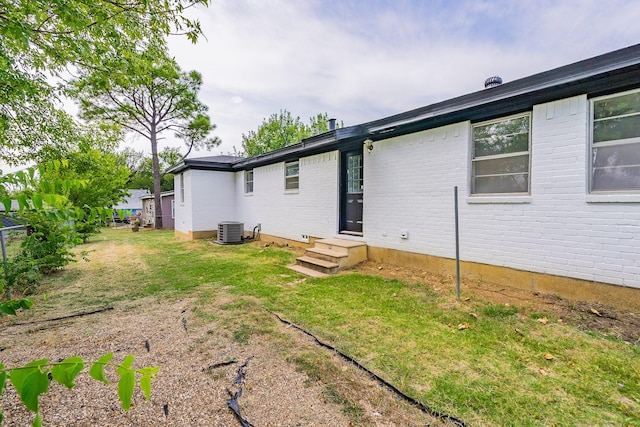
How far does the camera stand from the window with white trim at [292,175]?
370 inches

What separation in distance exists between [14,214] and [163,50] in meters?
3.54

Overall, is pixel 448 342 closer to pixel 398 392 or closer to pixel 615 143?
pixel 398 392

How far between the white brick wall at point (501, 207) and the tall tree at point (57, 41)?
4.35m

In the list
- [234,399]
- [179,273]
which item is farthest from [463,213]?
[179,273]

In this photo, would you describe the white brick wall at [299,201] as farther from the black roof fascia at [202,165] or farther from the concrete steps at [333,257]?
the black roof fascia at [202,165]

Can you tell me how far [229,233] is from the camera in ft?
34.0

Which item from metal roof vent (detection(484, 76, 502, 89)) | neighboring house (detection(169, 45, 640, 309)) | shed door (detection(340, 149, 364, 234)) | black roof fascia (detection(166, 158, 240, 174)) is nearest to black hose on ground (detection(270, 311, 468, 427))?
neighboring house (detection(169, 45, 640, 309))

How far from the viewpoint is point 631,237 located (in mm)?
3656

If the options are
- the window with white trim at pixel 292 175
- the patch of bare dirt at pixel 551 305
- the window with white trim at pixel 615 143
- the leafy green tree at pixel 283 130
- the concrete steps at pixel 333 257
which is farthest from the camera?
the leafy green tree at pixel 283 130

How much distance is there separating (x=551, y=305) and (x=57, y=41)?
260 inches

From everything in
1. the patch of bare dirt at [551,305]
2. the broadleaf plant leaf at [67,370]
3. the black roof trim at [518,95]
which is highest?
the black roof trim at [518,95]

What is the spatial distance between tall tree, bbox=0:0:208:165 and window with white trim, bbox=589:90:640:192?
196 inches

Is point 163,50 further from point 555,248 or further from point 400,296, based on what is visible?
point 555,248

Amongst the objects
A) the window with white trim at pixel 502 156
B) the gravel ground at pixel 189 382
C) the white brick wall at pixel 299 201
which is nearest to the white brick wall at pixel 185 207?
the white brick wall at pixel 299 201
